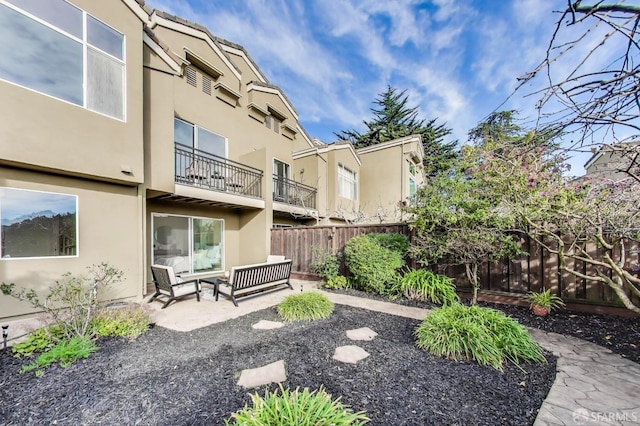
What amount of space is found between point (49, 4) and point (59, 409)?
23.2ft

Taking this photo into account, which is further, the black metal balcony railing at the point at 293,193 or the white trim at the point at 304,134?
the white trim at the point at 304,134

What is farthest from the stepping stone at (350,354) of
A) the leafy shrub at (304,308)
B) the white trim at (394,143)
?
the white trim at (394,143)

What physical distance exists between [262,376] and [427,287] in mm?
4872

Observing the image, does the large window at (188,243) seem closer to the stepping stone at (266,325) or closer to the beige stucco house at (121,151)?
the beige stucco house at (121,151)

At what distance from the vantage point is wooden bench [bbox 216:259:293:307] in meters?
6.14

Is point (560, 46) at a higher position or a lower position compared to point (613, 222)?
higher

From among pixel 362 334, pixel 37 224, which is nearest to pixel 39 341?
pixel 37 224

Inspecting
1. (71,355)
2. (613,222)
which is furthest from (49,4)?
(613,222)

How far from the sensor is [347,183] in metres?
15.1

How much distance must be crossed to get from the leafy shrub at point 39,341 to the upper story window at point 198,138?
21.0 ft

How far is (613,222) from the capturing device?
3557 millimetres

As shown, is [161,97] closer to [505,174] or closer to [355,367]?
[355,367]

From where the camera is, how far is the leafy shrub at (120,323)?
13.8 ft

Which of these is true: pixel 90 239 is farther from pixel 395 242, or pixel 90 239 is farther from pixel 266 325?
pixel 395 242
